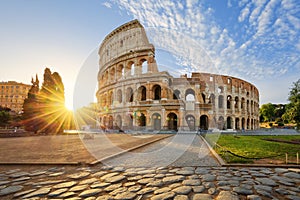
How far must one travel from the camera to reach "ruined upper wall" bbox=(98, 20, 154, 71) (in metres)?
34.2

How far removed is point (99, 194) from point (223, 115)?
3608cm

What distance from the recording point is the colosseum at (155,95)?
29969 mm

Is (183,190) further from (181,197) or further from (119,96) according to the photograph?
(119,96)

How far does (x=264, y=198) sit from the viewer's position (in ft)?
9.82

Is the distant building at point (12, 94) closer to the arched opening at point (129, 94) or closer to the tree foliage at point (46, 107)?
the tree foliage at point (46, 107)

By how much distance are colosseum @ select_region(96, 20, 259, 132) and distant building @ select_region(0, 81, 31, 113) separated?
56.6 meters

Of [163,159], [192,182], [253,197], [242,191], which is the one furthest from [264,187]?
[163,159]

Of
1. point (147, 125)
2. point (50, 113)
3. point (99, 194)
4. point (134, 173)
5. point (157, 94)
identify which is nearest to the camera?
point (99, 194)

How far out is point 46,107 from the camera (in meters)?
23.1

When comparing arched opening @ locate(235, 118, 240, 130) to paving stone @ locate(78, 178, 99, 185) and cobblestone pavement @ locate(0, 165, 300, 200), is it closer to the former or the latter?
cobblestone pavement @ locate(0, 165, 300, 200)

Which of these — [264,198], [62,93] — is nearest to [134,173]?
[264,198]

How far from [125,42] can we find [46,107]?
818 inches

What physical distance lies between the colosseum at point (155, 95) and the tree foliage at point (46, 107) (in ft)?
35.7

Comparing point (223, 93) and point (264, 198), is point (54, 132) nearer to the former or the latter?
point (264, 198)
